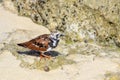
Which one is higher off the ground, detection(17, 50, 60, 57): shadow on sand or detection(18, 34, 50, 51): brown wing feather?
detection(18, 34, 50, 51): brown wing feather

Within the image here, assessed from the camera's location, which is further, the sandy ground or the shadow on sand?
the shadow on sand

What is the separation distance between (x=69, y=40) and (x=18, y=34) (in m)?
1.62

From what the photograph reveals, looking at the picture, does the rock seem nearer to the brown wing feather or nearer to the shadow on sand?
the shadow on sand

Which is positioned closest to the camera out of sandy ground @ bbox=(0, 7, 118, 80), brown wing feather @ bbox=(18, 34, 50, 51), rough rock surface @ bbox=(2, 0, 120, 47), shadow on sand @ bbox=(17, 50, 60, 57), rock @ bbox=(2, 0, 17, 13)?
sandy ground @ bbox=(0, 7, 118, 80)

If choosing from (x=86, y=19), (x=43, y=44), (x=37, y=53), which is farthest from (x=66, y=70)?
(x=86, y=19)

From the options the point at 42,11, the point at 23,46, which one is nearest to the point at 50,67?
the point at 23,46

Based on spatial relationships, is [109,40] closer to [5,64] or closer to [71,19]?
[71,19]

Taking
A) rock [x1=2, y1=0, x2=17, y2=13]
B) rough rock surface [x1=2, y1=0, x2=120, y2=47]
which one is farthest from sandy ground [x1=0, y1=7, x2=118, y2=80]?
rock [x1=2, y1=0, x2=17, y2=13]

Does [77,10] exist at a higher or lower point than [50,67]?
higher

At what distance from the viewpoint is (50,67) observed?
11.7 meters

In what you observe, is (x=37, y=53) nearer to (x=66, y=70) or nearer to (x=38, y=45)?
(x=38, y=45)

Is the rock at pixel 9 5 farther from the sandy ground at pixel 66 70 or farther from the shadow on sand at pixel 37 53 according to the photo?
the sandy ground at pixel 66 70

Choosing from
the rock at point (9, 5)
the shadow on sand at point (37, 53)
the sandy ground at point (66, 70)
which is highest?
the rock at point (9, 5)

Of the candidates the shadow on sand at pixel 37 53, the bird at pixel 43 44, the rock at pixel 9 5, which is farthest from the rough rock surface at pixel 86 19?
the bird at pixel 43 44
